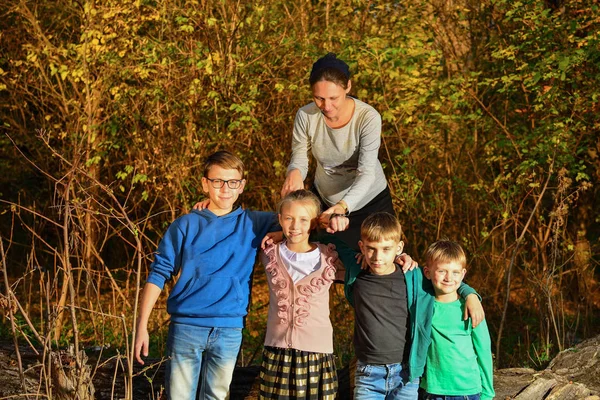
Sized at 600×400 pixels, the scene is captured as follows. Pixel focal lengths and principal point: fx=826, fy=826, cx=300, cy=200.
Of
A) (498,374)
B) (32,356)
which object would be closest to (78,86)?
(32,356)

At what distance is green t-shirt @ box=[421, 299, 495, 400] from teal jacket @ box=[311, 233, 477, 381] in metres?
0.05

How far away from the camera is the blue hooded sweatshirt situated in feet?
12.4

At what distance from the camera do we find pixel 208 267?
12.6 feet

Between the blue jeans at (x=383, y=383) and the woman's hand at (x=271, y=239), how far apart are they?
0.69m

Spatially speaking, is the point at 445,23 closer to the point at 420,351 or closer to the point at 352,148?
the point at 352,148

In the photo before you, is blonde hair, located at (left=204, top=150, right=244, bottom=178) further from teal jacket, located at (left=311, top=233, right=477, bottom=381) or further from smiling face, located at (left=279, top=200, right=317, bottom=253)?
teal jacket, located at (left=311, top=233, right=477, bottom=381)

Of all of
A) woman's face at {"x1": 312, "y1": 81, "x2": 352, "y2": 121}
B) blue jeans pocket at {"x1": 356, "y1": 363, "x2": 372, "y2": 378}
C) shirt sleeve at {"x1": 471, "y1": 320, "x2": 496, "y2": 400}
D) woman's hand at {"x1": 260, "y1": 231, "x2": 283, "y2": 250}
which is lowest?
blue jeans pocket at {"x1": 356, "y1": 363, "x2": 372, "y2": 378}

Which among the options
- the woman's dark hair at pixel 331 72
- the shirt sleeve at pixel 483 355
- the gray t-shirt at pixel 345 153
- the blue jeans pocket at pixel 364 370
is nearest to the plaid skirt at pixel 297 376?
the blue jeans pocket at pixel 364 370

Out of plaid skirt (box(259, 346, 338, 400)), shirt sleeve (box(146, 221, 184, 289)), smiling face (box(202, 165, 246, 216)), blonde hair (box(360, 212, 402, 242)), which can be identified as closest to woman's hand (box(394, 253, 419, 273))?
blonde hair (box(360, 212, 402, 242))

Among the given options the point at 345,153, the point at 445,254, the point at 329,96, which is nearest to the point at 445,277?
the point at 445,254

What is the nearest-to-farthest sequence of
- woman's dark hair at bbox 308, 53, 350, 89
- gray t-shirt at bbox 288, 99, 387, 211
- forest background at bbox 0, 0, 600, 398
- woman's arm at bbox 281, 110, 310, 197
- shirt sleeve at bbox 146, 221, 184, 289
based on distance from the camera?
shirt sleeve at bbox 146, 221, 184, 289
woman's dark hair at bbox 308, 53, 350, 89
gray t-shirt at bbox 288, 99, 387, 211
woman's arm at bbox 281, 110, 310, 197
forest background at bbox 0, 0, 600, 398

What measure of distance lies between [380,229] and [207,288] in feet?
2.77

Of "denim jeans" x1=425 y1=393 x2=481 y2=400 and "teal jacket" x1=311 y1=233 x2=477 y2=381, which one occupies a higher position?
"teal jacket" x1=311 y1=233 x2=477 y2=381

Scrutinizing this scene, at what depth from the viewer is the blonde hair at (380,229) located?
362cm
